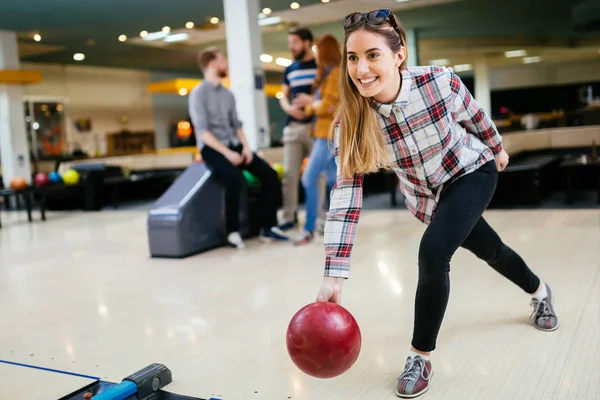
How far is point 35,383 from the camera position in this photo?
2.18m

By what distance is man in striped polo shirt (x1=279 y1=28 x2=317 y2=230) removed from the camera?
4816 millimetres

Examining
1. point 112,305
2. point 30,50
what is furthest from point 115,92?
point 112,305

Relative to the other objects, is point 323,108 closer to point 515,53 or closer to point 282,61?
point 282,61

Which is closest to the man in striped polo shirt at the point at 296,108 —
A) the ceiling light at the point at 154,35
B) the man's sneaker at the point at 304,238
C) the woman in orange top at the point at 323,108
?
the woman in orange top at the point at 323,108

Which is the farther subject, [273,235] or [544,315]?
[273,235]

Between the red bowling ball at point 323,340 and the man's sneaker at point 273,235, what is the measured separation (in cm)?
322

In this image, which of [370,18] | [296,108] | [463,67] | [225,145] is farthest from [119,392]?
[463,67]

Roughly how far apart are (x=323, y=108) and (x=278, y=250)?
1087 mm

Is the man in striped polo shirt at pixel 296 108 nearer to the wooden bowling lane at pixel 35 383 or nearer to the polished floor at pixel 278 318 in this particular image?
the polished floor at pixel 278 318

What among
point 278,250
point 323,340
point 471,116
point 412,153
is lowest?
point 278,250

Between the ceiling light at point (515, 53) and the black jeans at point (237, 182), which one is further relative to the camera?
the ceiling light at point (515, 53)

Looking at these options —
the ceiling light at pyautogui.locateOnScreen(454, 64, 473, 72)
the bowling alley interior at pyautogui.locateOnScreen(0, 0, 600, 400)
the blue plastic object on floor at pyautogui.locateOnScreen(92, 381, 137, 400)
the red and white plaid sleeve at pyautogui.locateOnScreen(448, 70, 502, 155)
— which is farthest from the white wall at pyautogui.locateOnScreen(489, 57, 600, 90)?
the blue plastic object on floor at pyautogui.locateOnScreen(92, 381, 137, 400)

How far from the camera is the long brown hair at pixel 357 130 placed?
1771mm

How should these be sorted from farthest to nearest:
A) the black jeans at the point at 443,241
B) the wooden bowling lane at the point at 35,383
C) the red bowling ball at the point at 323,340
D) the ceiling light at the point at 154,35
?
the ceiling light at the point at 154,35 < the wooden bowling lane at the point at 35,383 < the black jeans at the point at 443,241 < the red bowling ball at the point at 323,340
